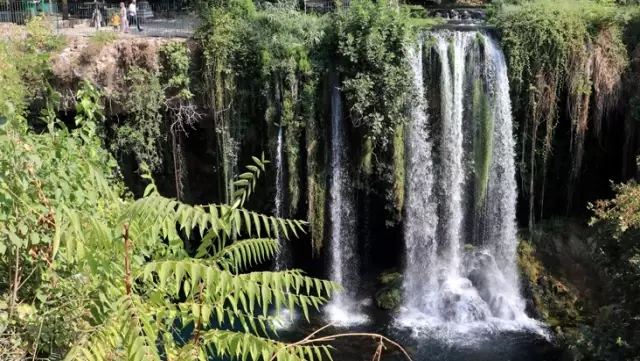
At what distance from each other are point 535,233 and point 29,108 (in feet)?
38.3

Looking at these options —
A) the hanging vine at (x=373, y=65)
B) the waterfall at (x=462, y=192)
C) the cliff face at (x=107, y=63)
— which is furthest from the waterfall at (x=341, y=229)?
the cliff face at (x=107, y=63)

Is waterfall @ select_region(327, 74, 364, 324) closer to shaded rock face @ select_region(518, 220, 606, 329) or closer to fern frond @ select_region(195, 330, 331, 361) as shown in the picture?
shaded rock face @ select_region(518, 220, 606, 329)

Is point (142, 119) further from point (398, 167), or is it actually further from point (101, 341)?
point (101, 341)

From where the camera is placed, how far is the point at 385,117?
13.3m

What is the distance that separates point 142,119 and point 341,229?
5104 millimetres

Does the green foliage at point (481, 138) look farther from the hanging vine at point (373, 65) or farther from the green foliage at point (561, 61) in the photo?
the hanging vine at point (373, 65)

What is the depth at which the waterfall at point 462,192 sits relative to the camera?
44.6ft

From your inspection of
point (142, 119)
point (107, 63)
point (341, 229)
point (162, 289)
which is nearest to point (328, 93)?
point (341, 229)

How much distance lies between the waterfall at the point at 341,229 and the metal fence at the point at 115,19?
4.11m

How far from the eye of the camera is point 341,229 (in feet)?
47.3

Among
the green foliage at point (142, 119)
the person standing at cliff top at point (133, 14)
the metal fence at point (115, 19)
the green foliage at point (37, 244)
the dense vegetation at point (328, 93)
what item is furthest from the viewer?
the person standing at cliff top at point (133, 14)

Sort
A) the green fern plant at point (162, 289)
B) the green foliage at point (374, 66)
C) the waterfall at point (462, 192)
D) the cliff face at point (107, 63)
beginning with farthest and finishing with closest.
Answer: the cliff face at point (107, 63) < the waterfall at point (462, 192) < the green foliage at point (374, 66) < the green fern plant at point (162, 289)

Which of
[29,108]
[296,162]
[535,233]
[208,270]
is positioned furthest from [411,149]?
[208,270]

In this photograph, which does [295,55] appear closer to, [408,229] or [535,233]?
[408,229]
